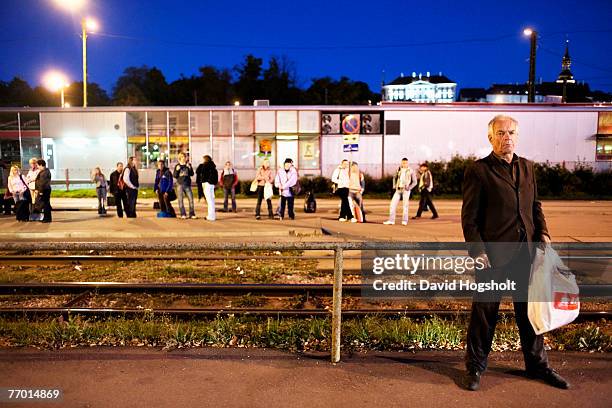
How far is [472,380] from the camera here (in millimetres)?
4094

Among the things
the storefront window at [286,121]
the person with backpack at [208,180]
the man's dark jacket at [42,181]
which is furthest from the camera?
the storefront window at [286,121]

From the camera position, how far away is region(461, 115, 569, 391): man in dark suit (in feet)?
13.4

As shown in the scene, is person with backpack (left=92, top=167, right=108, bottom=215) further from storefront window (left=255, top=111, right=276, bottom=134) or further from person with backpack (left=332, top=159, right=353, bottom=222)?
storefront window (left=255, top=111, right=276, bottom=134)

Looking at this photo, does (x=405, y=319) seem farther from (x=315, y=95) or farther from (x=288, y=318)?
(x=315, y=95)

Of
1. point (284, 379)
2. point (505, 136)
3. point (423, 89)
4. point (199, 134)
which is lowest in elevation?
point (284, 379)

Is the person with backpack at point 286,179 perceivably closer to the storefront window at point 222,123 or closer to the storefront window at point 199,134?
the storefront window at point 222,123

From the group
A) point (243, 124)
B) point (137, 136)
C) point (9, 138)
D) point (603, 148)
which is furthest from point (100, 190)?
point (603, 148)

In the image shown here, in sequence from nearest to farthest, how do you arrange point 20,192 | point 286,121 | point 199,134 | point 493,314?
1. point 493,314
2. point 20,192
3. point 286,121
4. point 199,134

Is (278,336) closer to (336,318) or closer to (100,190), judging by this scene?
(336,318)

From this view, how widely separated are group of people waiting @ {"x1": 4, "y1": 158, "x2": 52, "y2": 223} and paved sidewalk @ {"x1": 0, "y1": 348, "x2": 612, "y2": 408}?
34.6 feet

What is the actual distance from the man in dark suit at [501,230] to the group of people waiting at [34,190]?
41.9ft

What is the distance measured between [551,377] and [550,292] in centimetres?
66

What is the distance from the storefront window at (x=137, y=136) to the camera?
31047 mm

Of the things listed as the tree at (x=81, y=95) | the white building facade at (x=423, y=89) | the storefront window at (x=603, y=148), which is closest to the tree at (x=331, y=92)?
the tree at (x=81, y=95)
